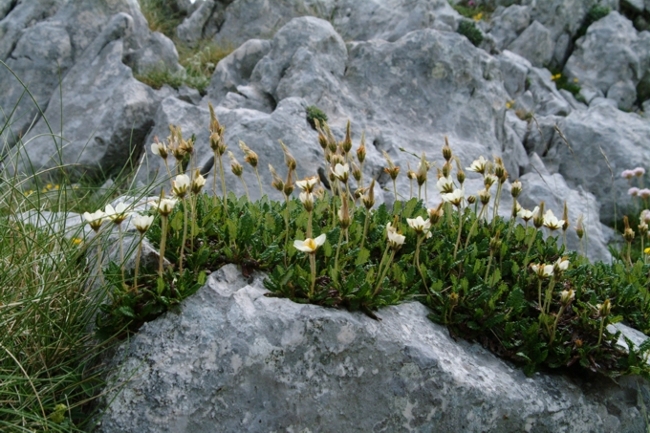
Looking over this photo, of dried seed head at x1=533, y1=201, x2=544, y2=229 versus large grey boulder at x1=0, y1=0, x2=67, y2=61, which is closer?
dried seed head at x1=533, y1=201, x2=544, y2=229

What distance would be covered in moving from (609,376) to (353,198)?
1.78 m

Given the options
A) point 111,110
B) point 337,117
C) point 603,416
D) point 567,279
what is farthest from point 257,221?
point 111,110

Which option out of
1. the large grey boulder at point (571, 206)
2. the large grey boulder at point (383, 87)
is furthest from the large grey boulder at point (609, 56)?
the large grey boulder at point (571, 206)

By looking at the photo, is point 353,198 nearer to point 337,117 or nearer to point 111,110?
point 337,117

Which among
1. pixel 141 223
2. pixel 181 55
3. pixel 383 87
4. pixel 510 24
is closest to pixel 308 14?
pixel 181 55

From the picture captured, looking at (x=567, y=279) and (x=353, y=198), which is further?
(x=353, y=198)

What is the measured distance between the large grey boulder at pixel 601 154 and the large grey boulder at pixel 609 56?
412 cm

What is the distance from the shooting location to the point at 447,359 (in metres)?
2.91

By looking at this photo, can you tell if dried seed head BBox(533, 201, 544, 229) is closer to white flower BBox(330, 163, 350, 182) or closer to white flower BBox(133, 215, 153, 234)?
white flower BBox(330, 163, 350, 182)

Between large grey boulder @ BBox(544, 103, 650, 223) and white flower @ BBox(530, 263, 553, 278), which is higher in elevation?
white flower @ BBox(530, 263, 553, 278)

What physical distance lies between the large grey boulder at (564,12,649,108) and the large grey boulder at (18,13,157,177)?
1020 cm

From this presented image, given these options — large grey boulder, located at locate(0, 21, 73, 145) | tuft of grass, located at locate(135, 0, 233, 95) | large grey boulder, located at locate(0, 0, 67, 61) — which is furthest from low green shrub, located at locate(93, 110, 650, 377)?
large grey boulder, located at locate(0, 0, 67, 61)

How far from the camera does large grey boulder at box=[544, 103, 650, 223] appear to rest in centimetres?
922

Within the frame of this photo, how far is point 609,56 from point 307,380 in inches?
531
